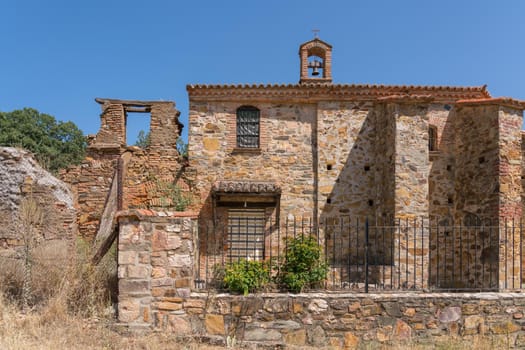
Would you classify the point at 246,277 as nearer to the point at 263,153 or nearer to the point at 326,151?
the point at 263,153

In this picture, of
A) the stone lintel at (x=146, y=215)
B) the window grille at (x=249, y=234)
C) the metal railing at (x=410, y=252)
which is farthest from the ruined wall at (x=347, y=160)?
the stone lintel at (x=146, y=215)

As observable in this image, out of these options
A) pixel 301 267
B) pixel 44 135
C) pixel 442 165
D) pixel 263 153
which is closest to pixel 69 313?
pixel 301 267

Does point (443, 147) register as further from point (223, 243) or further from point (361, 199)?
point (223, 243)

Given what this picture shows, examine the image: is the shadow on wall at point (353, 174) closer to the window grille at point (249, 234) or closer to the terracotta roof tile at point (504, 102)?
the window grille at point (249, 234)

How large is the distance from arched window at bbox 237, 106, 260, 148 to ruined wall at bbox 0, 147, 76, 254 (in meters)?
6.36

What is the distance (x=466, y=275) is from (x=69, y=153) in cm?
3078

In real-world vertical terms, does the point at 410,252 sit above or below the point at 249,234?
below

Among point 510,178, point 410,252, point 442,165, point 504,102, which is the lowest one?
point 410,252

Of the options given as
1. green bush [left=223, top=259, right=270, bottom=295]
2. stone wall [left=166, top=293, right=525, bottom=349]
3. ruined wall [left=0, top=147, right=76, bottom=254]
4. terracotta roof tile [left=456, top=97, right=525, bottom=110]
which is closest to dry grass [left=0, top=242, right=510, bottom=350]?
stone wall [left=166, top=293, right=525, bottom=349]

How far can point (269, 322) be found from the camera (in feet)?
17.7

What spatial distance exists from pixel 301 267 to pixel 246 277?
99 centimetres

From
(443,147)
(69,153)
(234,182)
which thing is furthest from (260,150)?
(69,153)

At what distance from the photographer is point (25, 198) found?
273 inches

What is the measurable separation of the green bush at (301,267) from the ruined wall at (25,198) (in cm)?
439
